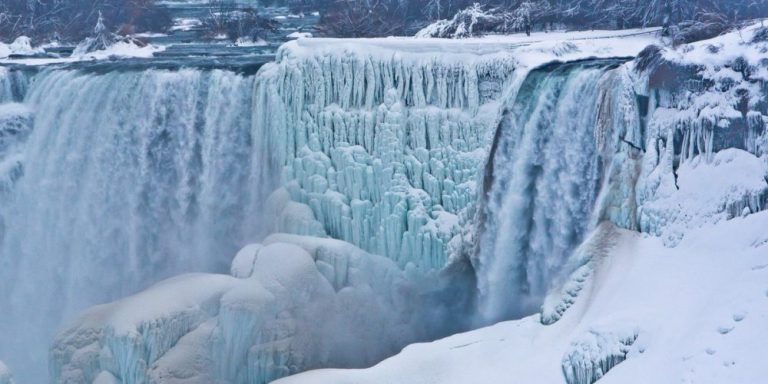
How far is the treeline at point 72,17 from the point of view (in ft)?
66.0

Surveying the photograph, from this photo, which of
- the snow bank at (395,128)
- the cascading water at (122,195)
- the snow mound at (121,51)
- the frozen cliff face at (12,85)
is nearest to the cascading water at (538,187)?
the snow bank at (395,128)

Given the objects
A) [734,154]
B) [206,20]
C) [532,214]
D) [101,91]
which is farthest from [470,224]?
[206,20]

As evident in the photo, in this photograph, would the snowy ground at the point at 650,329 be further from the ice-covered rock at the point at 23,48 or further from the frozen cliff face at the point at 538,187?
the ice-covered rock at the point at 23,48

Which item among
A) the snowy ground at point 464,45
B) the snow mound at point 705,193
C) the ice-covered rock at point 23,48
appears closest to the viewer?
the snow mound at point 705,193

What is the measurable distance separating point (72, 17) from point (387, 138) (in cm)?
1200

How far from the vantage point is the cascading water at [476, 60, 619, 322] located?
9828mm

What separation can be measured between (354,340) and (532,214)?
217 cm

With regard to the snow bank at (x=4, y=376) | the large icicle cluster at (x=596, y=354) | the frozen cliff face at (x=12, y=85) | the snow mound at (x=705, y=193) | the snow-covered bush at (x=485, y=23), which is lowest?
the snow bank at (x=4, y=376)

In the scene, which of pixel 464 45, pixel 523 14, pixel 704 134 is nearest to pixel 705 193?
pixel 704 134

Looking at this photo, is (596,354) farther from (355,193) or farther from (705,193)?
(355,193)

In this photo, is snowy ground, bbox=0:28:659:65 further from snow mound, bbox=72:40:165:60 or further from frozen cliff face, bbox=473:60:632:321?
snow mound, bbox=72:40:165:60

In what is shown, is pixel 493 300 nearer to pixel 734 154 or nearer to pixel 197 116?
pixel 734 154

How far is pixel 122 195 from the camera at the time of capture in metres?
12.4

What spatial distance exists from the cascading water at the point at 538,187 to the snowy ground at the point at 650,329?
3.98ft
